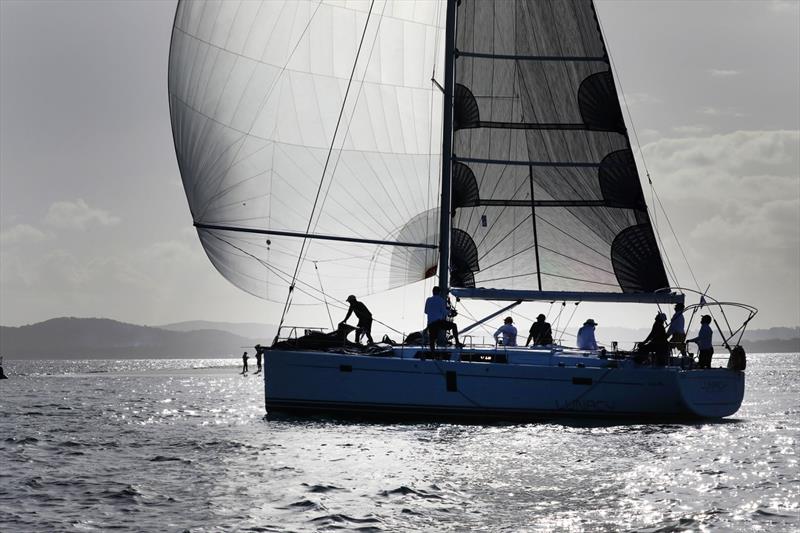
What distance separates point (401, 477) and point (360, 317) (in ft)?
30.8

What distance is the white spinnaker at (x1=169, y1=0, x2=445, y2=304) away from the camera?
2619 cm

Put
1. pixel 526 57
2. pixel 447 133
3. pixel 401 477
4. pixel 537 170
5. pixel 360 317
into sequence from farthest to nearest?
pixel 526 57, pixel 537 170, pixel 447 133, pixel 360 317, pixel 401 477

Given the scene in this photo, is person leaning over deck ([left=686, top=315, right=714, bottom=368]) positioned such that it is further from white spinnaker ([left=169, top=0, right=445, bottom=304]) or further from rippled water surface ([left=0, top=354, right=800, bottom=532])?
white spinnaker ([left=169, top=0, right=445, bottom=304])

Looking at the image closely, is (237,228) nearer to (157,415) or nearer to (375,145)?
(375,145)

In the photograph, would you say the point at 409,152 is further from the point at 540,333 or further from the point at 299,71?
the point at 540,333

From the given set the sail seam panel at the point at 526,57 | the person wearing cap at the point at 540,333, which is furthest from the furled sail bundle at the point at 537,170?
the person wearing cap at the point at 540,333

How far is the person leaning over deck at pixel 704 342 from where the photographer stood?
958 inches

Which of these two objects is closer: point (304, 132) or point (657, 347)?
point (657, 347)

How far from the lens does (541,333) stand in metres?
25.9

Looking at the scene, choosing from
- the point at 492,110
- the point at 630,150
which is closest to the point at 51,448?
the point at 492,110

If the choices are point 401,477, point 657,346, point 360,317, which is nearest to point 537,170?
point 657,346

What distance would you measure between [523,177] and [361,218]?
442cm

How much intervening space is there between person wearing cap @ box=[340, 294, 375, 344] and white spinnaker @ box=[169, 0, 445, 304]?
7.25 ft

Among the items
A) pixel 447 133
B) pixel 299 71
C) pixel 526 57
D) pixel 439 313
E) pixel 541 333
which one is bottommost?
pixel 541 333
